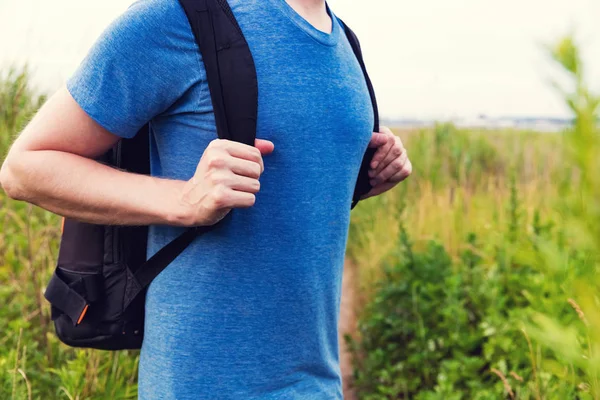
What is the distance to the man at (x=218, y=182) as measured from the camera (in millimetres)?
1217

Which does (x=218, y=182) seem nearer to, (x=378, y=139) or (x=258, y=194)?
(x=258, y=194)

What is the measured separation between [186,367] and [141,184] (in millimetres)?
402

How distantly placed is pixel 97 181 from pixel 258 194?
0.33 meters

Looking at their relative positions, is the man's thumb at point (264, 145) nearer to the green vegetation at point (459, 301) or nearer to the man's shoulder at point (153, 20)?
the man's shoulder at point (153, 20)

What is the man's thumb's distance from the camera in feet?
4.12

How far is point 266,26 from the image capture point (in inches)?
51.4

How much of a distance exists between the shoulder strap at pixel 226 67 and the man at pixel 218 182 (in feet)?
0.08

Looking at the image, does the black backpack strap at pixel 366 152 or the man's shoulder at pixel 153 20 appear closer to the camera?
→ the man's shoulder at pixel 153 20

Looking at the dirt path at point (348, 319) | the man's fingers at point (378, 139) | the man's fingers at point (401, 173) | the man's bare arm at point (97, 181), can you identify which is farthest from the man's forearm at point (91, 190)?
the dirt path at point (348, 319)

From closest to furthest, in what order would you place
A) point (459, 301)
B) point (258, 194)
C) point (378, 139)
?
point (258, 194) → point (378, 139) → point (459, 301)

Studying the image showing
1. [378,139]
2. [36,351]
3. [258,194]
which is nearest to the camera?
[258,194]

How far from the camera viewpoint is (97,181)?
1283 mm

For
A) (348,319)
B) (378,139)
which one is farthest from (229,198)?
(348,319)

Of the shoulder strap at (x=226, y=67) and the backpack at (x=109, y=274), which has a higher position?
the shoulder strap at (x=226, y=67)
